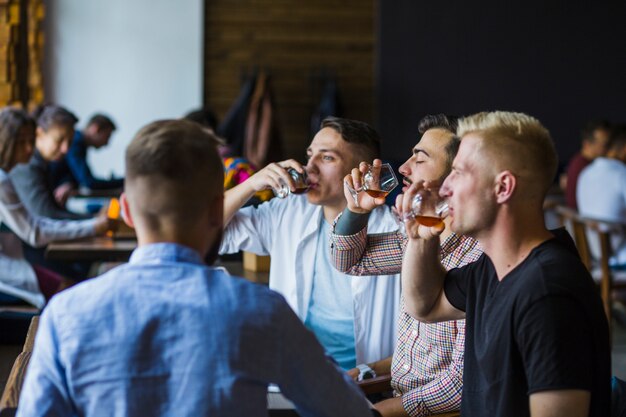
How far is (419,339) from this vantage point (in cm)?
240

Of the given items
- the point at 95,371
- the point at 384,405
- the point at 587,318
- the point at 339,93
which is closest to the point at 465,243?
the point at 384,405

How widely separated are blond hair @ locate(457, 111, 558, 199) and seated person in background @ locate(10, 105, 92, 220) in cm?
345

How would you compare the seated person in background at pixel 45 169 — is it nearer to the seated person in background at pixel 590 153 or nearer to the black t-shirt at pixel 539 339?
the seated person in background at pixel 590 153

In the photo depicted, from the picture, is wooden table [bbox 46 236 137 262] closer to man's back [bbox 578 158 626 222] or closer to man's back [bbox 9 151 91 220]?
man's back [bbox 9 151 91 220]

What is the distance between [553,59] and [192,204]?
25.8 feet

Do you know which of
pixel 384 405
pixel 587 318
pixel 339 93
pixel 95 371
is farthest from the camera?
pixel 339 93

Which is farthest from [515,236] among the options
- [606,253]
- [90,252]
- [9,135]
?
[606,253]

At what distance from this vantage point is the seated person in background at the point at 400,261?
7.60 ft

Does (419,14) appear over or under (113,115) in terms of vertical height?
over

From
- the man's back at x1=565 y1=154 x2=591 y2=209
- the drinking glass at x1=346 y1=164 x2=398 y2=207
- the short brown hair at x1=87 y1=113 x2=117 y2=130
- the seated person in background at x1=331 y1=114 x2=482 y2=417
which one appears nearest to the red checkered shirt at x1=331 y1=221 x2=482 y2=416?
the seated person in background at x1=331 y1=114 x2=482 y2=417

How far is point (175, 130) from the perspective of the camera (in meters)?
1.39

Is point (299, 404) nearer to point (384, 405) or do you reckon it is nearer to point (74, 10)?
point (384, 405)

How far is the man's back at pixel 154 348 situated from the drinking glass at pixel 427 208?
0.72m

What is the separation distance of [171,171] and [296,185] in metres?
1.44
